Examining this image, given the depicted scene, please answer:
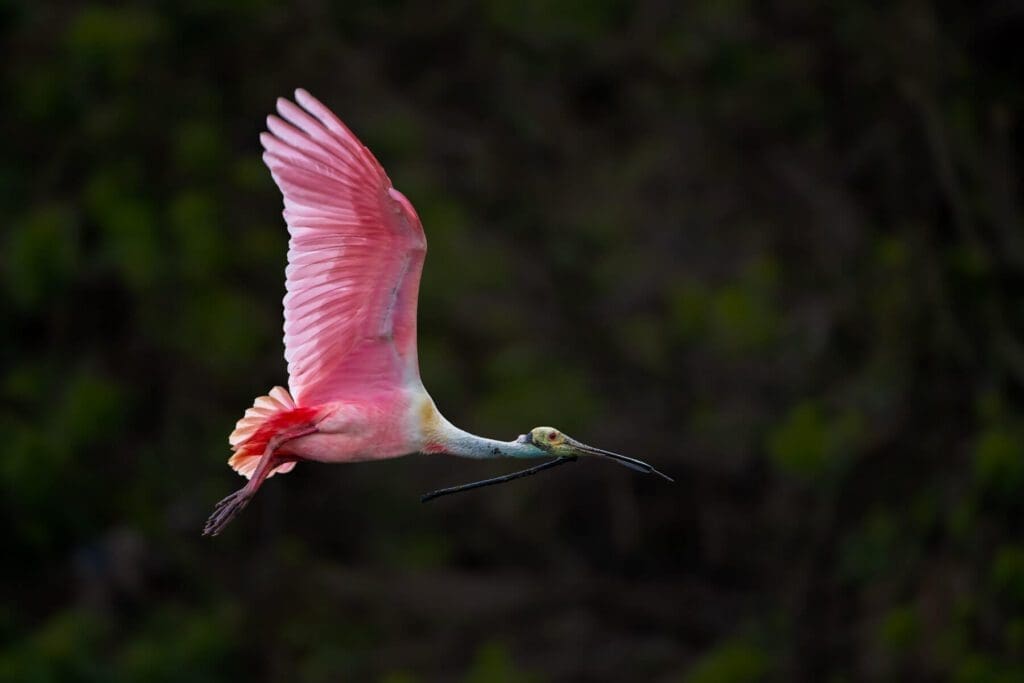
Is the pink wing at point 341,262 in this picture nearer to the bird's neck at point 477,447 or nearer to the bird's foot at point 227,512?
the bird's neck at point 477,447

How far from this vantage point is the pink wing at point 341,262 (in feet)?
20.2

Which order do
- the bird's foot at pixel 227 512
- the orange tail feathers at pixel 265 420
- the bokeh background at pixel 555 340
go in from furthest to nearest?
the bokeh background at pixel 555 340 < the orange tail feathers at pixel 265 420 < the bird's foot at pixel 227 512

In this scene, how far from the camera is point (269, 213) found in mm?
14438

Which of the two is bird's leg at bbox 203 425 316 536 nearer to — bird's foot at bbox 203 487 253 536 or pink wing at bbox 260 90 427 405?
bird's foot at bbox 203 487 253 536

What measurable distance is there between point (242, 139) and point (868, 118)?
12.8 ft

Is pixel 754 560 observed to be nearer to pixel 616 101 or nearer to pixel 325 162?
pixel 616 101

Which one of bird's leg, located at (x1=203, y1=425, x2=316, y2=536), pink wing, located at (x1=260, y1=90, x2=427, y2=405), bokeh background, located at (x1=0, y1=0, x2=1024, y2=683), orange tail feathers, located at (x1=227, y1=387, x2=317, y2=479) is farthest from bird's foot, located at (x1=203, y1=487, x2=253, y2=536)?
bokeh background, located at (x1=0, y1=0, x2=1024, y2=683)

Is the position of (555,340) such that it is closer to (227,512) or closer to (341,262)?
(341,262)

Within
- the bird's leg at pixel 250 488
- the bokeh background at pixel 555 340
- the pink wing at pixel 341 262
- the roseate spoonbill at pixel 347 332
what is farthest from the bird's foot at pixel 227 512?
the bokeh background at pixel 555 340

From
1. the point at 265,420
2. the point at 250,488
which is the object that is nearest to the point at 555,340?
the point at 265,420

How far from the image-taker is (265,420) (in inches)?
248

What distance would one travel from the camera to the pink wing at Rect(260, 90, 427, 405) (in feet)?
20.2

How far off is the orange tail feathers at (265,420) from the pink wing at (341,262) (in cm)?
10

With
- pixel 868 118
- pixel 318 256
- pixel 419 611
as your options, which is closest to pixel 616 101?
pixel 868 118
